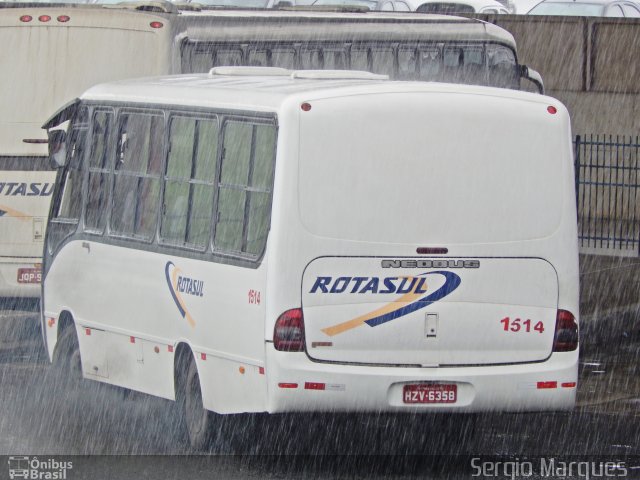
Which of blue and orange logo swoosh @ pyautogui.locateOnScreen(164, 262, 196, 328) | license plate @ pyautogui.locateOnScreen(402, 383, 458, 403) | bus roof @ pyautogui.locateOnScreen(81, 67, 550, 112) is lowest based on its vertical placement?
license plate @ pyautogui.locateOnScreen(402, 383, 458, 403)

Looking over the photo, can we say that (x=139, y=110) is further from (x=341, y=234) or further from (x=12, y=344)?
(x=12, y=344)

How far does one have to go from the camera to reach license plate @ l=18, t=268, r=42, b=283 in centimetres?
1587

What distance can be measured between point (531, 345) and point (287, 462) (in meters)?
1.73

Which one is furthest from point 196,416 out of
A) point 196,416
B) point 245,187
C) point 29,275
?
point 29,275

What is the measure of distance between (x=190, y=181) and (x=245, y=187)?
0.91 m

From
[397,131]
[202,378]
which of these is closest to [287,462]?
[202,378]

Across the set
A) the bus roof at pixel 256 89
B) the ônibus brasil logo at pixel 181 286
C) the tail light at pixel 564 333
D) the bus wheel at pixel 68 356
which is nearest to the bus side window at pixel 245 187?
the bus roof at pixel 256 89

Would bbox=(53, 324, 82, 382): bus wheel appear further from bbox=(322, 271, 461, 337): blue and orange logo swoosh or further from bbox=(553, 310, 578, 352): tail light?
bbox=(553, 310, 578, 352): tail light

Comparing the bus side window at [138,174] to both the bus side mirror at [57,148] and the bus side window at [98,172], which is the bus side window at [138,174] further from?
the bus side mirror at [57,148]

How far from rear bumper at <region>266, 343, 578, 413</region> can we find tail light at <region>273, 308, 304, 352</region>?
0.04 metres

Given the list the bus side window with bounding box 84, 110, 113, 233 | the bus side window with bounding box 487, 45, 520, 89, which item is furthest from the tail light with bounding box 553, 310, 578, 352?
the bus side window with bounding box 487, 45, 520, 89

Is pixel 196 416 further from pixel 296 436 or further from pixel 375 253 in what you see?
pixel 375 253

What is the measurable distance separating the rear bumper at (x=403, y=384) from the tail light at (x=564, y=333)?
0.15 feet

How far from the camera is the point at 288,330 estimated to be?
9.83 meters
